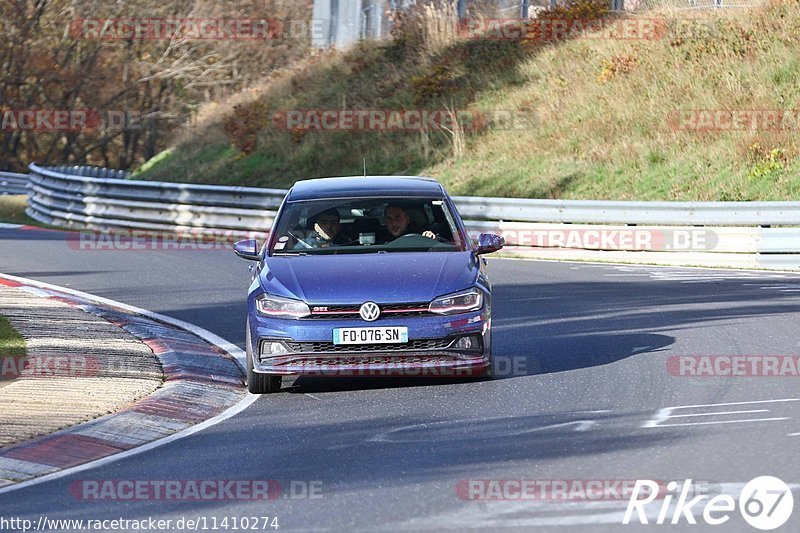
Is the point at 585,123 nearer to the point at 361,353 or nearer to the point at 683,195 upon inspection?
the point at 683,195

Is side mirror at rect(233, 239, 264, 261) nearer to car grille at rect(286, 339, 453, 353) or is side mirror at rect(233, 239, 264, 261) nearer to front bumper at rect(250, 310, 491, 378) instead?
front bumper at rect(250, 310, 491, 378)

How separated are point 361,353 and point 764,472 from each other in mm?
3638

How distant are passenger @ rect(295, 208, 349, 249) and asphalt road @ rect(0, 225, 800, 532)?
111cm

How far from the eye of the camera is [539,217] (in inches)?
933

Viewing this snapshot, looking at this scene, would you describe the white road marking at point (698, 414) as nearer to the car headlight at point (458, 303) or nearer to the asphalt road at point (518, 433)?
the asphalt road at point (518, 433)

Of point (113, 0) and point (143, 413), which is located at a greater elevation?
point (113, 0)

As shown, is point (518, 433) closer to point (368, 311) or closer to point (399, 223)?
point (368, 311)

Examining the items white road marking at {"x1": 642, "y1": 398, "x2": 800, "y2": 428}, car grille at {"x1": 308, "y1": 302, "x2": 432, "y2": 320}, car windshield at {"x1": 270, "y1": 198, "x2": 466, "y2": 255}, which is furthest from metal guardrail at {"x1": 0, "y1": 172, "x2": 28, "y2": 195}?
white road marking at {"x1": 642, "y1": 398, "x2": 800, "y2": 428}

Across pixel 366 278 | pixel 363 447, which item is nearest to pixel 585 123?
pixel 366 278

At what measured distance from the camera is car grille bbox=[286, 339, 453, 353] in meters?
10.3

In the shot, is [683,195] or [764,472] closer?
[764,472]

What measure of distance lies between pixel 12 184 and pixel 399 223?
36370 millimetres

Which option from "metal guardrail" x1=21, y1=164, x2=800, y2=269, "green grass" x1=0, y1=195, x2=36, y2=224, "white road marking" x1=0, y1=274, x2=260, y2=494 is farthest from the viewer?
"green grass" x1=0, y1=195, x2=36, y2=224

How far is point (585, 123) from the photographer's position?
3130 centimetres
